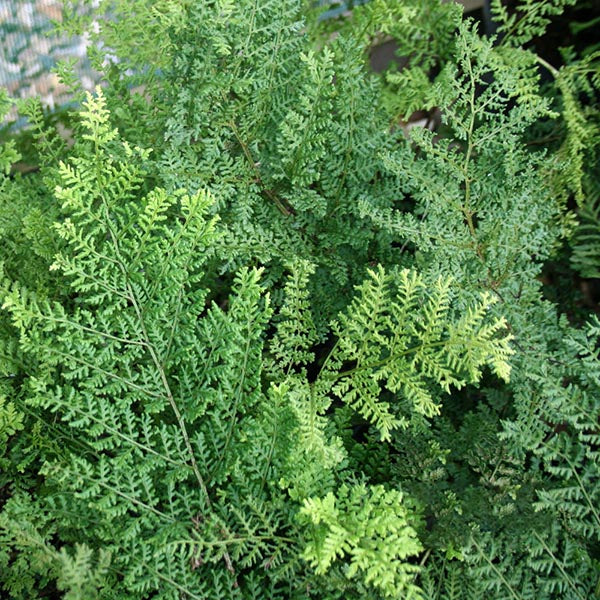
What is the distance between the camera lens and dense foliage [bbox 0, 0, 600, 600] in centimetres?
44

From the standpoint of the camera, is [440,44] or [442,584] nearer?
[442,584]

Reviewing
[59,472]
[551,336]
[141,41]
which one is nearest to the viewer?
[59,472]

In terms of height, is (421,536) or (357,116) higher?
(357,116)

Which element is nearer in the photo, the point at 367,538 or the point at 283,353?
the point at 367,538

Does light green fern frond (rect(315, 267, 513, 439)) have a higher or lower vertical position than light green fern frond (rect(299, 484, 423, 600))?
higher

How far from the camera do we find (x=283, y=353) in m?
0.50

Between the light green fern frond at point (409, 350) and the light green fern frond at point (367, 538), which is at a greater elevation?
the light green fern frond at point (409, 350)

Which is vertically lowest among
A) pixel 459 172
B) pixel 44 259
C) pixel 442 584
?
pixel 442 584

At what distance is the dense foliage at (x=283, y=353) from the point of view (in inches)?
17.4

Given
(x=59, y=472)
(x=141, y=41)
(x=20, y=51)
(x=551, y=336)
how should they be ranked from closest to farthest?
(x=59, y=472) < (x=551, y=336) < (x=141, y=41) < (x=20, y=51)

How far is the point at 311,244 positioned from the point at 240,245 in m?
0.07

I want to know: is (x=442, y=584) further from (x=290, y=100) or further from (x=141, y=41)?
(x=141, y=41)

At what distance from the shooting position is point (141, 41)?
704mm

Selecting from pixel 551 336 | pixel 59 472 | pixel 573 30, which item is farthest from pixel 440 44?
pixel 59 472
